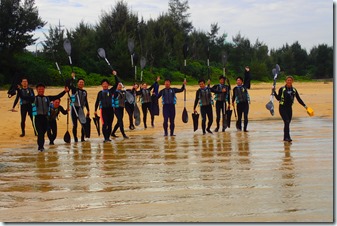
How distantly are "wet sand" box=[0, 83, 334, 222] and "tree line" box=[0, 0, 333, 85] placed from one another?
6.54 m

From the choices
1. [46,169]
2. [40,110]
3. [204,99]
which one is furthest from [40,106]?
[204,99]

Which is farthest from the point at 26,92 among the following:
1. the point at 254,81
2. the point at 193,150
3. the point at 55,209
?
the point at 254,81

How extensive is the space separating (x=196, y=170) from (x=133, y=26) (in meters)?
38.7

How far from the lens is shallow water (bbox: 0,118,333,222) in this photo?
5270 mm

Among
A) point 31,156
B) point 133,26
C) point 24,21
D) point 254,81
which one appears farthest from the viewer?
point 254,81

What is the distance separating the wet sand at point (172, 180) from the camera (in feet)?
17.3

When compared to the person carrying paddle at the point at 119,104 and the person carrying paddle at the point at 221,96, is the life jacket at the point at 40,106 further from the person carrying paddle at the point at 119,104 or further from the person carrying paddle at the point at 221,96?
the person carrying paddle at the point at 221,96

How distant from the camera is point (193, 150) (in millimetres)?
10008

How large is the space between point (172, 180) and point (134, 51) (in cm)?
2974

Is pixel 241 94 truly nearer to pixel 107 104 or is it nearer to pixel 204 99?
pixel 204 99

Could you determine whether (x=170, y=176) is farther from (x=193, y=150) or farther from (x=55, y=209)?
(x=193, y=150)

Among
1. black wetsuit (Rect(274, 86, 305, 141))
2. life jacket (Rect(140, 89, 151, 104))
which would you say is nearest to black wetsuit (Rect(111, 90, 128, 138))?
life jacket (Rect(140, 89, 151, 104))

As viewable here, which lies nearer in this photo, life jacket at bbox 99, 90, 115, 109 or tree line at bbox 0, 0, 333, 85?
life jacket at bbox 99, 90, 115, 109

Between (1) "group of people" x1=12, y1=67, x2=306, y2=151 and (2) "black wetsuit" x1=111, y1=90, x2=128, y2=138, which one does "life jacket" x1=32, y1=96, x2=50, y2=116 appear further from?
(2) "black wetsuit" x1=111, y1=90, x2=128, y2=138
